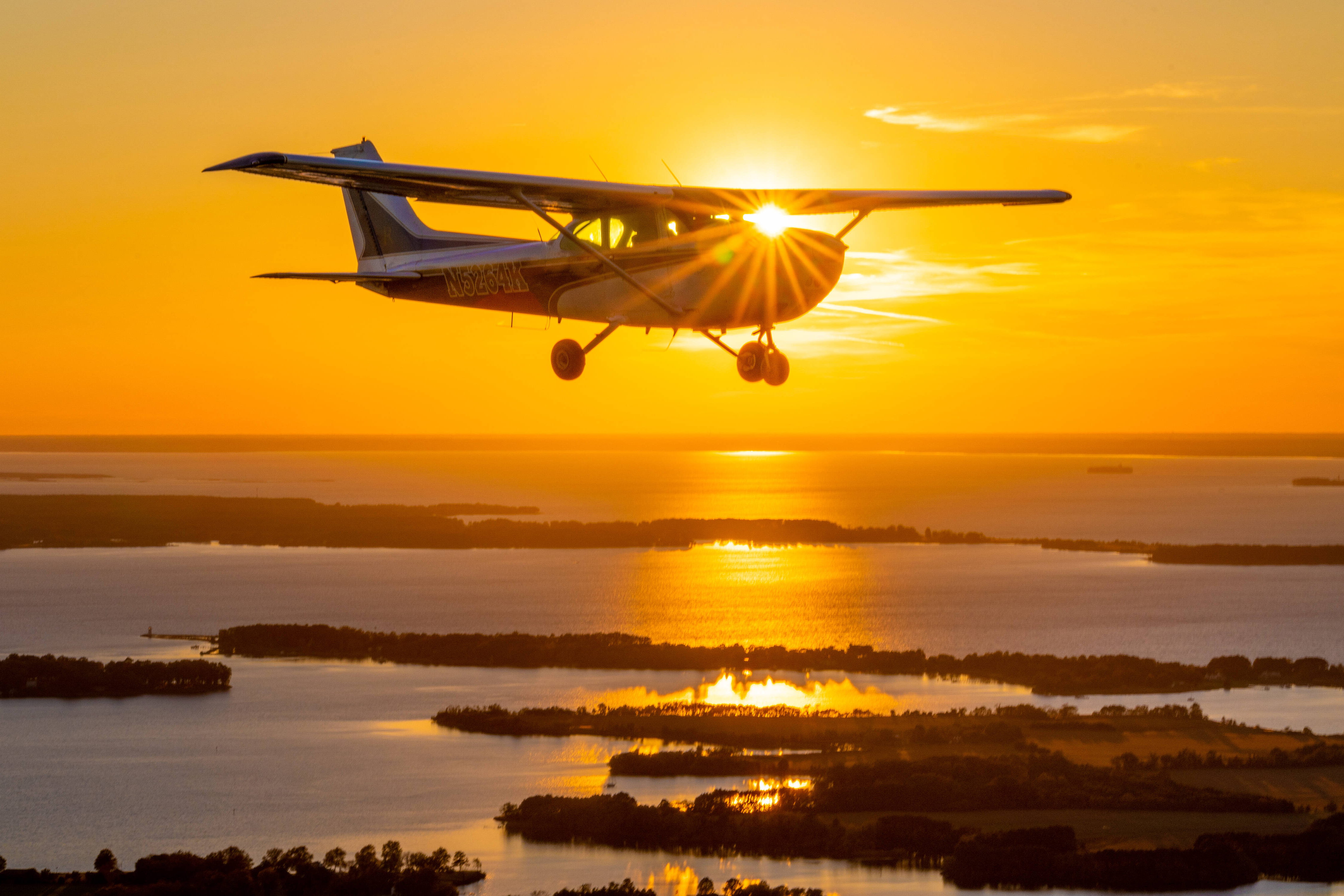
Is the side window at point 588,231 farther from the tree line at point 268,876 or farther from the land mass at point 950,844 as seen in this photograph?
the land mass at point 950,844

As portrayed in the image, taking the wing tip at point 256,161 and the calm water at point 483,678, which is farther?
the calm water at point 483,678

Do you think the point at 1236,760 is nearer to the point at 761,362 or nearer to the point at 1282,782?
the point at 1282,782

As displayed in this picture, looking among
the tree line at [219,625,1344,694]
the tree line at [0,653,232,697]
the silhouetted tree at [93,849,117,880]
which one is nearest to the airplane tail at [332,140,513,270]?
the silhouetted tree at [93,849,117,880]

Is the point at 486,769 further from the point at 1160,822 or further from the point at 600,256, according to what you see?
the point at 600,256

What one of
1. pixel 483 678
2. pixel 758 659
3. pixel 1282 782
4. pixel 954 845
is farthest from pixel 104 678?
pixel 1282 782

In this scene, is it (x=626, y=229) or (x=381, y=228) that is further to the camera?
(x=381, y=228)

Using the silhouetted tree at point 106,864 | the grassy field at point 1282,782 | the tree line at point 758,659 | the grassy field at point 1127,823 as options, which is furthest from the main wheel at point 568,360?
the tree line at point 758,659
